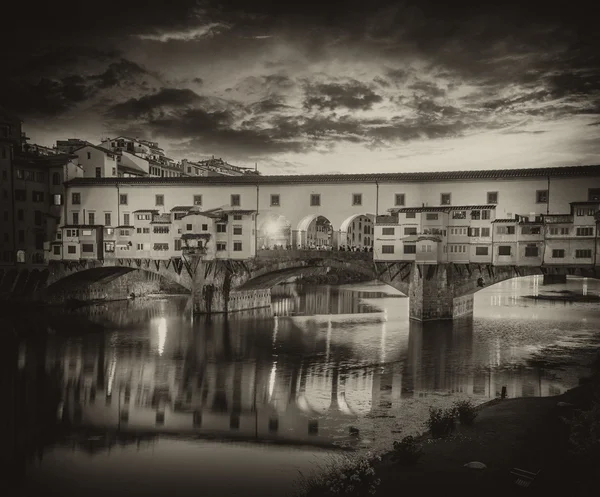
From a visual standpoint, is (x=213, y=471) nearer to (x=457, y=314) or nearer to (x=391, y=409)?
(x=391, y=409)

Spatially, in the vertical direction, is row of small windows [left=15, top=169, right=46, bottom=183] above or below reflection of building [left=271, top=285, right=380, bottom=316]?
above

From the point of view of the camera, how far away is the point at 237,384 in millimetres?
26547

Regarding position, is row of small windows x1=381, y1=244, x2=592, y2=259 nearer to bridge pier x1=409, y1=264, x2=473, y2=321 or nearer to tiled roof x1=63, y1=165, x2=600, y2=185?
bridge pier x1=409, y1=264, x2=473, y2=321

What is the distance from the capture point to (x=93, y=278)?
5541 centimetres

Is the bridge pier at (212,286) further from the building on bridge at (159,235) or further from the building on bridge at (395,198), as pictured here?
the building on bridge at (395,198)

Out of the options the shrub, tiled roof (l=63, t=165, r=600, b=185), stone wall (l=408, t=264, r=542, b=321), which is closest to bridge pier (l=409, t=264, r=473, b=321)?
stone wall (l=408, t=264, r=542, b=321)

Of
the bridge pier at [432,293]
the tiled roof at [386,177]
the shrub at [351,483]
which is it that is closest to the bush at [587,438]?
the shrub at [351,483]

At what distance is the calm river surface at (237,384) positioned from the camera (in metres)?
16.9

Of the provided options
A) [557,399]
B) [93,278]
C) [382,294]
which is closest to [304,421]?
[557,399]

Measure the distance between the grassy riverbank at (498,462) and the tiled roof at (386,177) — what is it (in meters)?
24.8

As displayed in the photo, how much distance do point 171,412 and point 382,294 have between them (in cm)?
4538

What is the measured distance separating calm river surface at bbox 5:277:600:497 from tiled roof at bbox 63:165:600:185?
11673 mm

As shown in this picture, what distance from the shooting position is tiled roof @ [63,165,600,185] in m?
39.2

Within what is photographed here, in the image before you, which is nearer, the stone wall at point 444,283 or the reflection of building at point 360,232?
the stone wall at point 444,283
